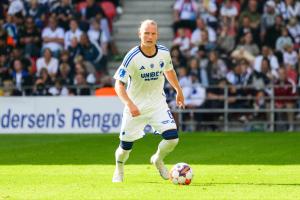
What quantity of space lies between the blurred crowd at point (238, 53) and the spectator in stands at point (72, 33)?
10.0 ft

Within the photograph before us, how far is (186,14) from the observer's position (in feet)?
105

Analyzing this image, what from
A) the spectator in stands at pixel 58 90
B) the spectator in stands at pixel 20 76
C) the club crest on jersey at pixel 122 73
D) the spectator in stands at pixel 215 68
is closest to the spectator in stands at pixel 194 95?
the spectator in stands at pixel 215 68

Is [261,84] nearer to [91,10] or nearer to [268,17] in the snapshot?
[268,17]

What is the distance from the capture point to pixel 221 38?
31.0 m

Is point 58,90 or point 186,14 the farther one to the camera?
point 186,14

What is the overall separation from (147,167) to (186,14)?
14783 millimetres

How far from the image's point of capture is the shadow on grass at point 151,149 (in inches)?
755

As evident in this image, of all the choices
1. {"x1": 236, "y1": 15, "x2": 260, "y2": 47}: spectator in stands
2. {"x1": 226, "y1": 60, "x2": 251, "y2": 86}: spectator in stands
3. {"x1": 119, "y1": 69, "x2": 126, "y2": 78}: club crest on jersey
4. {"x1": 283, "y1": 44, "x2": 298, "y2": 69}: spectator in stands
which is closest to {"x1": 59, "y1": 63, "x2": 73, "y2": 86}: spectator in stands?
{"x1": 226, "y1": 60, "x2": 251, "y2": 86}: spectator in stands

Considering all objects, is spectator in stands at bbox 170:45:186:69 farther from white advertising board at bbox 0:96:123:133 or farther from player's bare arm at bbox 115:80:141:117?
player's bare arm at bbox 115:80:141:117

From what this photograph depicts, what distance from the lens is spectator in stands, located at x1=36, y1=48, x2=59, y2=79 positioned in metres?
31.0

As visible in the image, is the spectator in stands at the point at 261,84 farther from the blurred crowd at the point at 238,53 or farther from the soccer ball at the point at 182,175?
the soccer ball at the point at 182,175

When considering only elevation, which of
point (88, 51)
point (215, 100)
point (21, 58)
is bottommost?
point (215, 100)

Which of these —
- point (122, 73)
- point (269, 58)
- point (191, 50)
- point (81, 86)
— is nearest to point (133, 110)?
point (122, 73)

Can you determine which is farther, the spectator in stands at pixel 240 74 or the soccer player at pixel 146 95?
the spectator in stands at pixel 240 74
